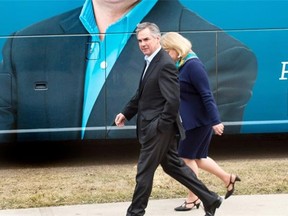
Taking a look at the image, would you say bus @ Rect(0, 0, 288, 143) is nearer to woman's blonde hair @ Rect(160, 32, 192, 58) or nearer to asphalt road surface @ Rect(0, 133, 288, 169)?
asphalt road surface @ Rect(0, 133, 288, 169)

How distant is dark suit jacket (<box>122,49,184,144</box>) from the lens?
6051 millimetres

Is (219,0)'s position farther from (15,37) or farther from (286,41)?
(15,37)

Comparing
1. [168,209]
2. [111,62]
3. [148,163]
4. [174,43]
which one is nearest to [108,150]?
[111,62]

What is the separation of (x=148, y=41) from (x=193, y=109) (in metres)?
1.02

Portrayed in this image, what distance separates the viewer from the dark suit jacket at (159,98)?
6.05m

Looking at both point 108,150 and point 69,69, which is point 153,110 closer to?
point 69,69

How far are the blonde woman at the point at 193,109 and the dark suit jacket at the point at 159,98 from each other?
45 cm

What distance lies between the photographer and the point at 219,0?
10.1m

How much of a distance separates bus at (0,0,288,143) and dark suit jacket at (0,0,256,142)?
0.01 meters

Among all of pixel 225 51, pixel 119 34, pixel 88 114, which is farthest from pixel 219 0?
pixel 88 114

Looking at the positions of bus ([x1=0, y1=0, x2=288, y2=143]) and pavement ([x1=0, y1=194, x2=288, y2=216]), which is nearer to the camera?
pavement ([x1=0, y1=194, x2=288, y2=216])

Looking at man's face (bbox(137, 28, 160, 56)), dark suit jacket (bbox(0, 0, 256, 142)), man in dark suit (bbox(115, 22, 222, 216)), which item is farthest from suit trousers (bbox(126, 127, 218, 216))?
dark suit jacket (bbox(0, 0, 256, 142))

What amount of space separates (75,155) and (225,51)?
287 cm

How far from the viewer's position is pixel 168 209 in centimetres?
715
